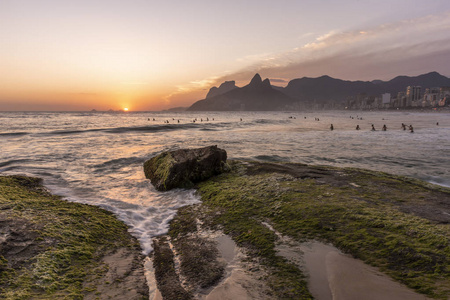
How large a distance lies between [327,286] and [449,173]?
16.0m

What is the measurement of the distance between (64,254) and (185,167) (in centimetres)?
629

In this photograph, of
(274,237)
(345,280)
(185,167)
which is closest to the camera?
(345,280)

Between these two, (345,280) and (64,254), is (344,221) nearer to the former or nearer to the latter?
(345,280)

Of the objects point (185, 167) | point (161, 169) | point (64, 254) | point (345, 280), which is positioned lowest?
point (345, 280)

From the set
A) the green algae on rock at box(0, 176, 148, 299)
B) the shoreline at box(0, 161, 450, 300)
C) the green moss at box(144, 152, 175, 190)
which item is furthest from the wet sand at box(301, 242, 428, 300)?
the green moss at box(144, 152, 175, 190)

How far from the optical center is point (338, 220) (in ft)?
20.0

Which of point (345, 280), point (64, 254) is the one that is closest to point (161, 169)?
point (64, 254)

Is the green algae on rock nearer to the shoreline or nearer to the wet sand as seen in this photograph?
the shoreline

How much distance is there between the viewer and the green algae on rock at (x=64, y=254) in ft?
13.2

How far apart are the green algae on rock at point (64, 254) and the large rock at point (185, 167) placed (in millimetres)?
3512

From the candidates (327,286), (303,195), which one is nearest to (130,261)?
(327,286)

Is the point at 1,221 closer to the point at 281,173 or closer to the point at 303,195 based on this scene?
the point at 303,195

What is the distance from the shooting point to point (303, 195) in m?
7.92

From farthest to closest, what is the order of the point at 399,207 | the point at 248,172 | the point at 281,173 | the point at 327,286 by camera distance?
the point at 248,172, the point at 281,173, the point at 399,207, the point at 327,286
